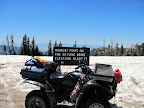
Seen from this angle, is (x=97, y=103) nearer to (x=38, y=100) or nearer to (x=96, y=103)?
(x=96, y=103)

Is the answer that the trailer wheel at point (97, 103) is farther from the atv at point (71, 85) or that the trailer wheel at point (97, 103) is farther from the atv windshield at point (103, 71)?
the atv windshield at point (103, 71)

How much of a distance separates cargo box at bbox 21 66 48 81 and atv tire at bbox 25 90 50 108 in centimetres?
40

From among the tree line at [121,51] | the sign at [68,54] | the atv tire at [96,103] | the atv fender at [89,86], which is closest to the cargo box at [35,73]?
the atv fender at [89,86]

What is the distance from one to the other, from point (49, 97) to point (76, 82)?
840 millimetres

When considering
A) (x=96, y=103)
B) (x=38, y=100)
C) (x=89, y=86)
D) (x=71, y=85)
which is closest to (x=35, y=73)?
(x=38, y=100)

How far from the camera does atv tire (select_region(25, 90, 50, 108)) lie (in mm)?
3938

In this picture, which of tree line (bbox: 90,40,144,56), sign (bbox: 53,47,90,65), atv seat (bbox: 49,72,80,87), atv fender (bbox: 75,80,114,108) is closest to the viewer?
atv fender (bbox: 75,80,114,108)

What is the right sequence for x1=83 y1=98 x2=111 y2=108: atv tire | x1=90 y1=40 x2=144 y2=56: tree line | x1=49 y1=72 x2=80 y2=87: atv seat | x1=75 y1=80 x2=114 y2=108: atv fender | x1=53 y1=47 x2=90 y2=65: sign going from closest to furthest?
x1=83 y1=98 x2=111 y2=108: atv tire → x1=75 y1=80 x2=114 y2=108: atv fender → x1=49 y1=72 x2=80 y2=87: atv seat → x1=53 y1=47 x2=90 y2=65: sign → x1=90 y1=40 x2=144 y2=56: tree line

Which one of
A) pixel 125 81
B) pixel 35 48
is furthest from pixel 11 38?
pixel 125 81

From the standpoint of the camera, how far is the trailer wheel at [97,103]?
3.32 m

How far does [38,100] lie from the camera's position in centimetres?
398

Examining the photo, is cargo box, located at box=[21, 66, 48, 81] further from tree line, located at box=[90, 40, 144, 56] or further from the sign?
tree line, located at box=[90, 40, 144, 56]

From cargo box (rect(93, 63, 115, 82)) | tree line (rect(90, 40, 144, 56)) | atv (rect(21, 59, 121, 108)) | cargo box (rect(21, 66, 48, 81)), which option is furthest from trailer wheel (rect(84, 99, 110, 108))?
tree line (rect(90, 40, 144, 56))

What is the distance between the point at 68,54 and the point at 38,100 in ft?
16.0
